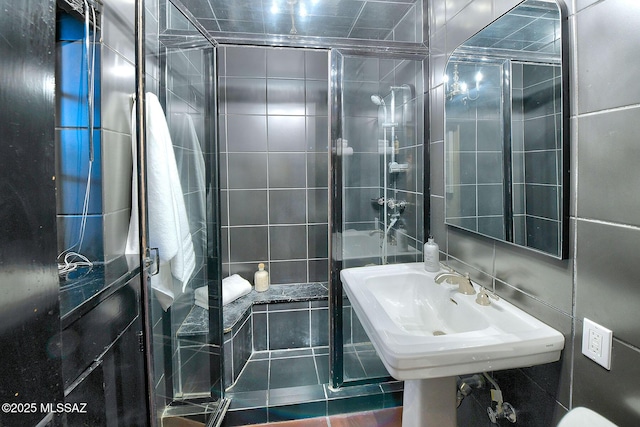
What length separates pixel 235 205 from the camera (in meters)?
2.35

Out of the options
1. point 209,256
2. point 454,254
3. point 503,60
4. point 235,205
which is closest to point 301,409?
point 209,256

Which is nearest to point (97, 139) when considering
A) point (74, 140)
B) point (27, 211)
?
point (74, 140)

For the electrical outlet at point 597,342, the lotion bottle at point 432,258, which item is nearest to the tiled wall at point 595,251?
the electrical outlet at point 597,342

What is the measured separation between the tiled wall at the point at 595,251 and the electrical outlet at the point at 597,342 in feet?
0.04

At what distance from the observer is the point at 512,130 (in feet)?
3.57

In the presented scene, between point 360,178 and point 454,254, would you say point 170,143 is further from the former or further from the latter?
point 454,254

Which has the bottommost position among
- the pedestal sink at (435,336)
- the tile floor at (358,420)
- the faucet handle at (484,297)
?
the tile floor at (358,420)

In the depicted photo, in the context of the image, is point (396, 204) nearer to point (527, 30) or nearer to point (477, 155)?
point (477, 155)

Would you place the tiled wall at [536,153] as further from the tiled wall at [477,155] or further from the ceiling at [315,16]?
the ceiling at [315,16]

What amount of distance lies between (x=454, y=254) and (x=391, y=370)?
836 mm

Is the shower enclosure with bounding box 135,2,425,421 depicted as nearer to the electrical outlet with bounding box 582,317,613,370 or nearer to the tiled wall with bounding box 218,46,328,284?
the tiled wall with bounding box 218,46,328,284

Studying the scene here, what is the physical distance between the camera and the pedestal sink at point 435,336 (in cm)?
81

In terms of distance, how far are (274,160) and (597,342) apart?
2097 mm

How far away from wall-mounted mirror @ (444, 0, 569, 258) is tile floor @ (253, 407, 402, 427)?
1.13m
